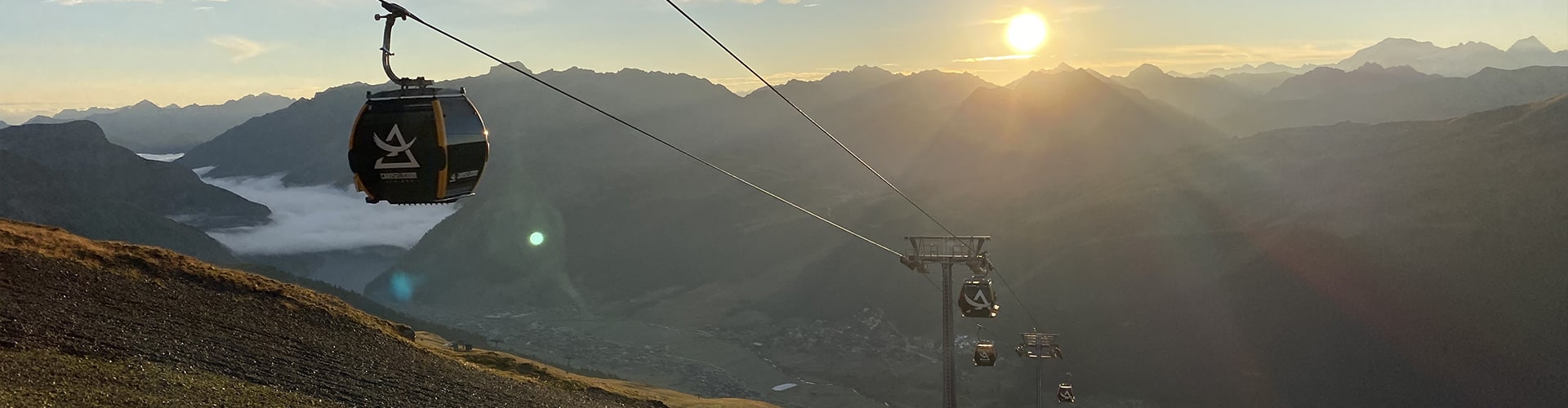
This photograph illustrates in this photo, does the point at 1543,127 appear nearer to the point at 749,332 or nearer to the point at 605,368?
the point at 749,332

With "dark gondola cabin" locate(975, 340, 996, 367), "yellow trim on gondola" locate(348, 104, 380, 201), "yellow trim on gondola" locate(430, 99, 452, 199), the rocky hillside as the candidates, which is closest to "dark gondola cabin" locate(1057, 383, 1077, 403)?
"dark gondola cabin" locate(975, 340, 996, 367)

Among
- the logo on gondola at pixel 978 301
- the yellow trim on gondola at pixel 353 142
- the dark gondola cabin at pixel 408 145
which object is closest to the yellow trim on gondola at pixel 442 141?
the dark gondola cabin at pixel 408 145

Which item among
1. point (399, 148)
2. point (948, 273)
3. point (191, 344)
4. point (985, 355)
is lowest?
point (985, 355)

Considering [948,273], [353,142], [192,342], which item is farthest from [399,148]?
[192,342]

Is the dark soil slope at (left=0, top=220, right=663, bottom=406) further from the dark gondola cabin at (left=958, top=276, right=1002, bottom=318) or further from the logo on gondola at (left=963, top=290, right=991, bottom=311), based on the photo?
the logo on gondola at (left=963, top=290, right=991, bottom=311)

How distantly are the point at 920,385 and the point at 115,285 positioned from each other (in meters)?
112

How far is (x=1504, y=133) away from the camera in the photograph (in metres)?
134

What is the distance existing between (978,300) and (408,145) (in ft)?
84.4

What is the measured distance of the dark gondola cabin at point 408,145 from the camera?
16047mm

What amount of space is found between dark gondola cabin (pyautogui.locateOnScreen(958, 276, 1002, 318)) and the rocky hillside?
23.2 metres

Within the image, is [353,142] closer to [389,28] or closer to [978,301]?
[389,28]

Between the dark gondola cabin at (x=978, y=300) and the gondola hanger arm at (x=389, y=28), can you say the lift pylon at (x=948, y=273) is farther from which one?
the gondola hanger arm at (x=389, y=28)

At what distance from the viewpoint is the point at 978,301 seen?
120ft

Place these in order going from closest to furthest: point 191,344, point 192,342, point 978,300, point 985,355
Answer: point 191,344 < point 192,342 < point 978,300 < point 985,355
